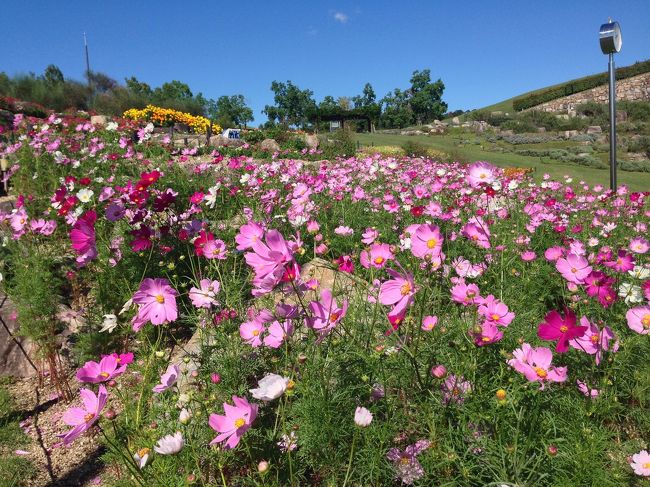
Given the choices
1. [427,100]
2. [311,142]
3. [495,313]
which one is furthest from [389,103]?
[495,313]

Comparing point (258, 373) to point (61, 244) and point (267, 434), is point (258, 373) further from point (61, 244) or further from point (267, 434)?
point (61, 244)

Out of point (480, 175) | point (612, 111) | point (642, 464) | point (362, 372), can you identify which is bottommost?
point (642, 464)

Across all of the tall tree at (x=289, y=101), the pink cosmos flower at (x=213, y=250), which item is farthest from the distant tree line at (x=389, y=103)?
the pink cosmos flower at (x=213, y=250)

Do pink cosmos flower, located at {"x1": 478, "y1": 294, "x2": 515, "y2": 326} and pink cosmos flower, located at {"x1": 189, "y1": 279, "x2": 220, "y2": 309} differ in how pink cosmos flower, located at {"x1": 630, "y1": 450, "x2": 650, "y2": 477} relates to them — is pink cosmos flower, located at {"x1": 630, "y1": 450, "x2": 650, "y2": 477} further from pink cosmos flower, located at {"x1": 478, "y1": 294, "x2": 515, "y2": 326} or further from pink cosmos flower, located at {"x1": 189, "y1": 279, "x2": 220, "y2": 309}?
pink cosmos flower, located at {"x1": 189, "y1": 279, "x2": 220, "y2": 309}

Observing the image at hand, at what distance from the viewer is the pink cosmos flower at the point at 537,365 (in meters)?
1.26

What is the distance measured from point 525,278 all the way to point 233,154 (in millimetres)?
9421

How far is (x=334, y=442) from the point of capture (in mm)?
1467

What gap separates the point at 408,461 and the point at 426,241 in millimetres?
679

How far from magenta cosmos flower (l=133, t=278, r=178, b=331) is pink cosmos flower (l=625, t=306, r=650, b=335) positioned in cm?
157

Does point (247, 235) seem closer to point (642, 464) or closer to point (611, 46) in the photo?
point (642, 464)

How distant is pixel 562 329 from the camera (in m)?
1.29

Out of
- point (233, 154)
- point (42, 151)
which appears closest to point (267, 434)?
point (42, 151)

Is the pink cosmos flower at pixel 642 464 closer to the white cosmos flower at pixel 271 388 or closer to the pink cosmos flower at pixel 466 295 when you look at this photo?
the pink cosmos flower at pixel 466 295

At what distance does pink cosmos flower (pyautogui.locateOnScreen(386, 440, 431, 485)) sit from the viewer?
134 centimetres
